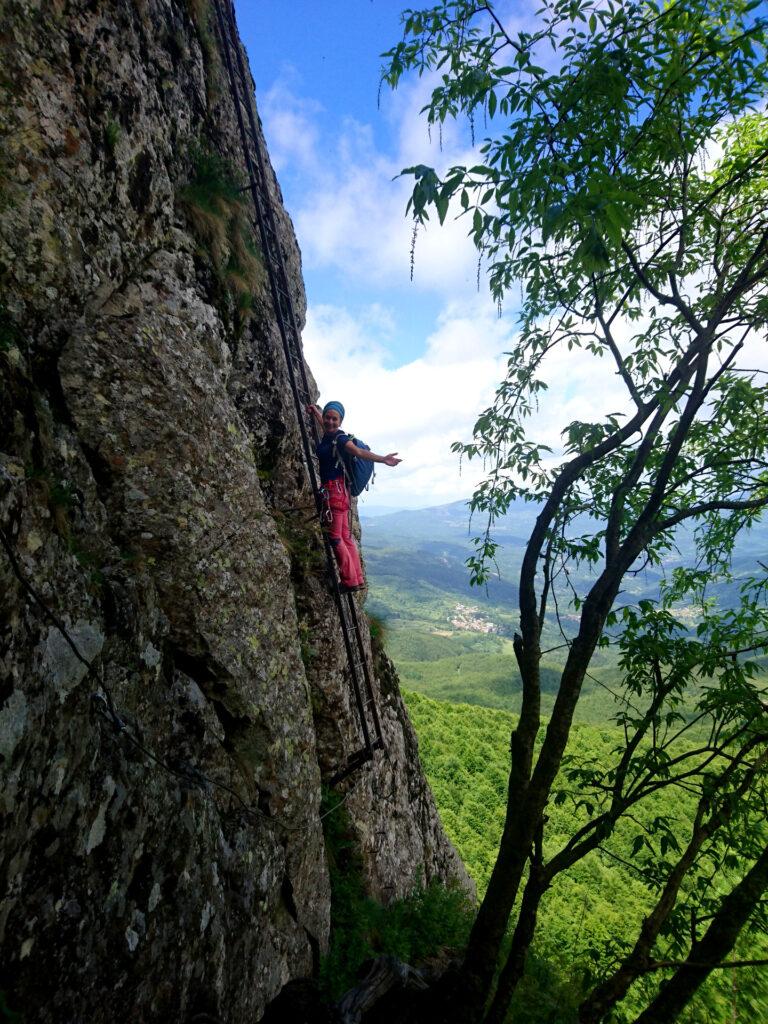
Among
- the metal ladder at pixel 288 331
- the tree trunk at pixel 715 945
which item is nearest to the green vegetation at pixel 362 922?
the metal ladder at pixel 288 331

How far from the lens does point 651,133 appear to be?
16.2 feet

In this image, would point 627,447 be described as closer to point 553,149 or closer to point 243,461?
point 553,149

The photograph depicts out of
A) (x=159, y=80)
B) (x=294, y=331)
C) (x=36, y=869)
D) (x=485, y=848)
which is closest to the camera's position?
(x=36, y=869)

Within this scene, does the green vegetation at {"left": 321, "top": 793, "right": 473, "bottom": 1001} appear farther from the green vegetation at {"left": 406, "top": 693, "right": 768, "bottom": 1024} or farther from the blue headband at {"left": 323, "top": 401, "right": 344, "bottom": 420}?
the blue headband at {"left": 323, "top": 401, "right": 344, "bottom": 420}

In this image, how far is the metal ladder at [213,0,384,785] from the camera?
1030 centimetres

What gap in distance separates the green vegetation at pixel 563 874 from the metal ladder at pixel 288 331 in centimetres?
443

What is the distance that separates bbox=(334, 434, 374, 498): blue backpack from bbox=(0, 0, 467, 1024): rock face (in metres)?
1.63

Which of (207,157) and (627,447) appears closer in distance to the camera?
(627,447)

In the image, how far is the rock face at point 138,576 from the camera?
149 inches

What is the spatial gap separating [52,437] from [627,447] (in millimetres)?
7244

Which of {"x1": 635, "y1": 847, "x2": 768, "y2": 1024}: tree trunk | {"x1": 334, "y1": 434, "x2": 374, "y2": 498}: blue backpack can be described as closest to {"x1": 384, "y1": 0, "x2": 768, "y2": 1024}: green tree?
{"x1": 635, "y1": 847, "x2": 768, "y2": 1024}: tree trunk

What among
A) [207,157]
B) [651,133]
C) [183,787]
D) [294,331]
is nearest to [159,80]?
[207,157]

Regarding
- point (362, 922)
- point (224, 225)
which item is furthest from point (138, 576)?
point (362, 922)

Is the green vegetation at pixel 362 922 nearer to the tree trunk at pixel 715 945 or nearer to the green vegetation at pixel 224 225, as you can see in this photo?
the tree trunk at pixel 715 945
